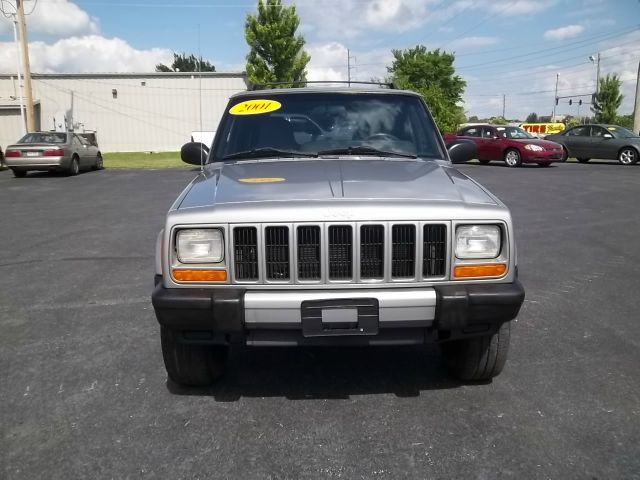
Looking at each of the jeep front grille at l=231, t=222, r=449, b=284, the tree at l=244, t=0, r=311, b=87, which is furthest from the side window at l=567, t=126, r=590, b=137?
the jeep front grille at l=231, t=222, r=449, b=284

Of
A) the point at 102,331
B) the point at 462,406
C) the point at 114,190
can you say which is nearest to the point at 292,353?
the point at 462,406

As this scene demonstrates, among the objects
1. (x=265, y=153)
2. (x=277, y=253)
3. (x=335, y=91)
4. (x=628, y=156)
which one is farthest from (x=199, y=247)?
(x=628, y=156)

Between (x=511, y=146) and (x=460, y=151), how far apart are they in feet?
53.2

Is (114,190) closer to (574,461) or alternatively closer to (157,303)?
(157,303)

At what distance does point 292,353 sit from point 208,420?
97cm

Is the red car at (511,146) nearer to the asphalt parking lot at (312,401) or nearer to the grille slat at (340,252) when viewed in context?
the asphalt parking lot at (312,401)

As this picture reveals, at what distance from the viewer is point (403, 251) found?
270 cm

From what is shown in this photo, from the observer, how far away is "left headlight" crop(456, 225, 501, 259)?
2715mm

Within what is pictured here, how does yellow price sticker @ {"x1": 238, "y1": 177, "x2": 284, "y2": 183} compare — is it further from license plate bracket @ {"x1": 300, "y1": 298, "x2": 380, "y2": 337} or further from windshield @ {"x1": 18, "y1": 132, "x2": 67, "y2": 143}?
windshield @ {"x1": 18, "y1": 132, "x2": 67, "y2": 143}

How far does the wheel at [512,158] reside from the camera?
759 inches

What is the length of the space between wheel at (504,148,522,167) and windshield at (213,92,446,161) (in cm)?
1635

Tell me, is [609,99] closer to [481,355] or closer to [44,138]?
[44,138]

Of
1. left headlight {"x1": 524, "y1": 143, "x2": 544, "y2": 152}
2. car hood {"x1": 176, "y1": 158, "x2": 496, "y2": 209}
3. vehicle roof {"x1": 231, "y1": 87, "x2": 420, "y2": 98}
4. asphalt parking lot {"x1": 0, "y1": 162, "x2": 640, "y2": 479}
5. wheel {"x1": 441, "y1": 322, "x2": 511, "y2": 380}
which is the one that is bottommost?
asphalt parking lot {"x1": 0, "y1": 162, "x2": 640, "y2": 479}

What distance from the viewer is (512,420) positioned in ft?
9.22
